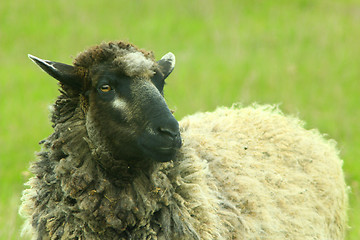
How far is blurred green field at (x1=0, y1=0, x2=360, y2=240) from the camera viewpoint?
10680 mm

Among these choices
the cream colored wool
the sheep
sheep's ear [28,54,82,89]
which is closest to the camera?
the sheep

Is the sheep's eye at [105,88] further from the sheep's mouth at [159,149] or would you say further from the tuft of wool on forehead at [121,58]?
the sheep's mouth at [159,149]

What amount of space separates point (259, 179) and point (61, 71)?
6.66 ft

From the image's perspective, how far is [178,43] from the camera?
16.4 metres

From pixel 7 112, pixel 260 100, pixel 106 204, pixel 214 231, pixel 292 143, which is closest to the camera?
pixel 106 204

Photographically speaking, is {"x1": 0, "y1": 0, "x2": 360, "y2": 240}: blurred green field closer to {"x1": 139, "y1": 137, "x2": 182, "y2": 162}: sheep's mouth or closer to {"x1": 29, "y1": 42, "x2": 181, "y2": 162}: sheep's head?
{"x1": 29, "y1": 42, "x2": 181, "y2": 162}: sheep's head

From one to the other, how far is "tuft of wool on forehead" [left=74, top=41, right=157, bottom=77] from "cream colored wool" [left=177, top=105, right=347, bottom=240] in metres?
0.69

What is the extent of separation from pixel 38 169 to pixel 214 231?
1385 mm

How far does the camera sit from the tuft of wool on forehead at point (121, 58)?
11.6 feet

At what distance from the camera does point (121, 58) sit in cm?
355

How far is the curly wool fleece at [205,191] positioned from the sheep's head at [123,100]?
22 cm

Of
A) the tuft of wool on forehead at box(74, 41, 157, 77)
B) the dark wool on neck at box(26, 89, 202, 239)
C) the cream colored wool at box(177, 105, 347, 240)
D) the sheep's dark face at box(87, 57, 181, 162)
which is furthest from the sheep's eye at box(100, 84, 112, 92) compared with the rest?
the cream colored wool at box(177, 105, 347, 240)

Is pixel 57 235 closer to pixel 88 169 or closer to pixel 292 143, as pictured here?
pixel 88 169

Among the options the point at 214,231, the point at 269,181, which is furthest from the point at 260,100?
the point at 214,231
